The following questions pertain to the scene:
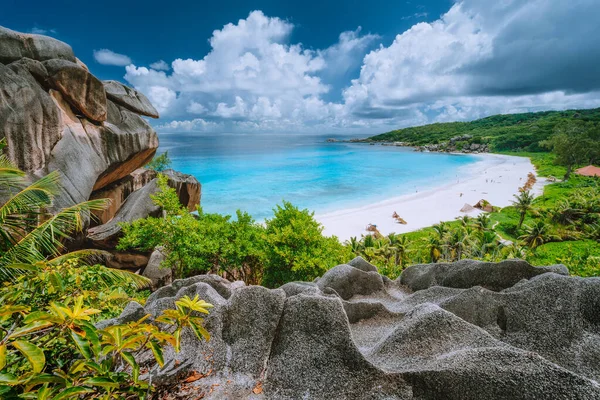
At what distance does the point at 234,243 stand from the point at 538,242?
29981 mm

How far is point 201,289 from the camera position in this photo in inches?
163

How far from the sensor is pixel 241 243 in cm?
1247

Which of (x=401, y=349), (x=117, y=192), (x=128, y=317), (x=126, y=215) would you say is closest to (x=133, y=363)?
(x=401, y=349)

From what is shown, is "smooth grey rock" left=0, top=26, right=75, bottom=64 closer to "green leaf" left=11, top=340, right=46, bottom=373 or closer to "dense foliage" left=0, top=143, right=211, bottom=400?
"dense foliage" left=0, top=143, right=211, bottom=400

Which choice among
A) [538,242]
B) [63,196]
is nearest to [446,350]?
[63,196]

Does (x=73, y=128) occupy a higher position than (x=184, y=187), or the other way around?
(x=73, y=128)

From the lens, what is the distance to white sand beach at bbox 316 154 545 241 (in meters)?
36.8

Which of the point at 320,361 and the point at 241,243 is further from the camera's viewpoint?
the point at 241,243

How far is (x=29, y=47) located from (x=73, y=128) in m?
4.35

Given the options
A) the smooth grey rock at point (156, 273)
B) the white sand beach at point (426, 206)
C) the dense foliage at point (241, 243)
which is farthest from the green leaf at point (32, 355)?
the white sand beach at point (426, 206)

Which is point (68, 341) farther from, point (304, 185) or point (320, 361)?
point (304, 185)

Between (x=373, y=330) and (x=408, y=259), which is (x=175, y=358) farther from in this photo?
(x=408, y=259)

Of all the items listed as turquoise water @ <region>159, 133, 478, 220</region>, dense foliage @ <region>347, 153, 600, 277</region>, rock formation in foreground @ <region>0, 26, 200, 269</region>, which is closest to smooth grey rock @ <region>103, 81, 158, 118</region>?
rock formation in foreground @ <region>0, 26, 200, 269</region>

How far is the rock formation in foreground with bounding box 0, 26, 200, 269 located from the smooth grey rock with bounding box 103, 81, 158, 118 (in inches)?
2.4
